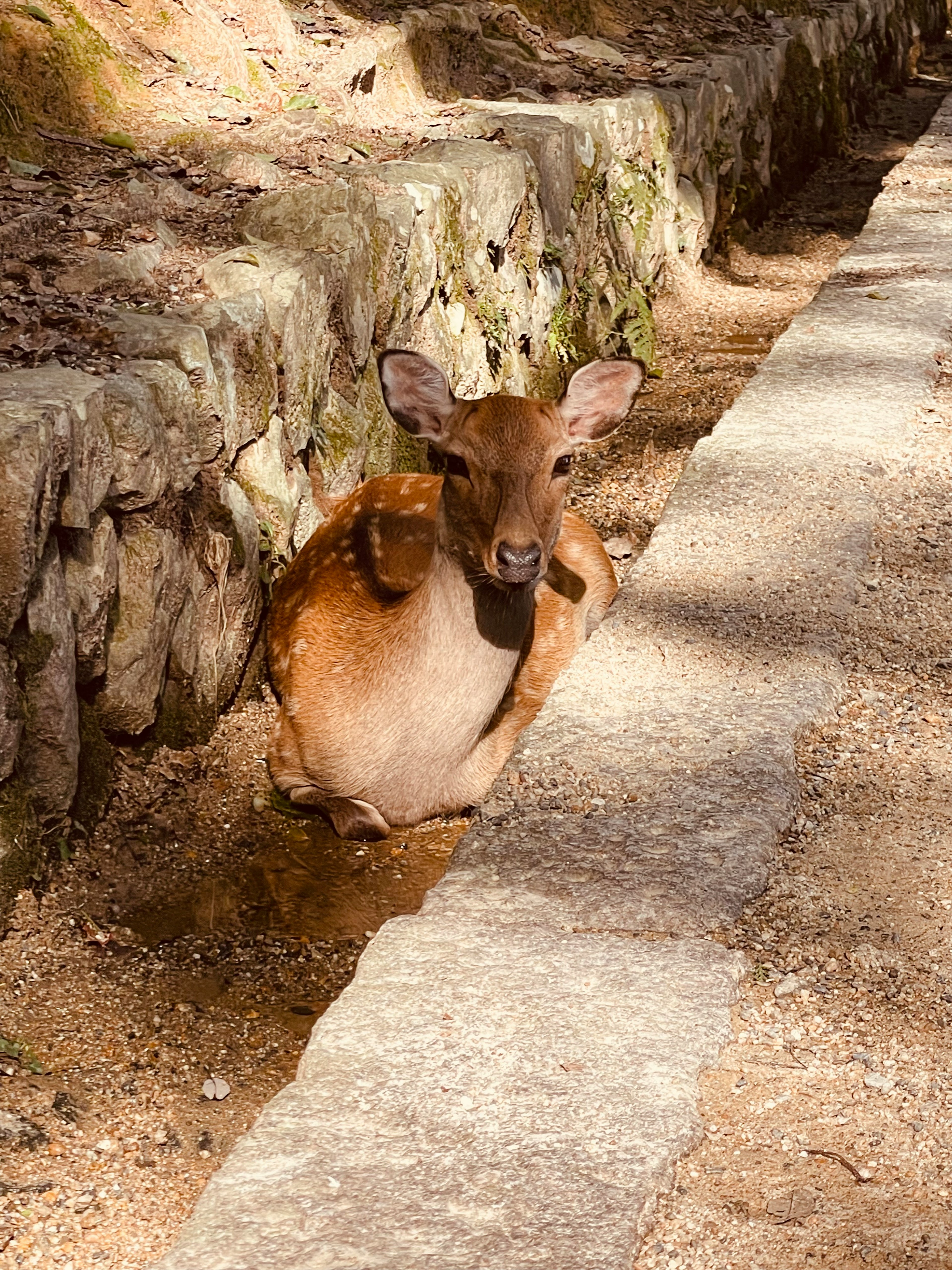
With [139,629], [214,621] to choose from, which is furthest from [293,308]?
[139,629]

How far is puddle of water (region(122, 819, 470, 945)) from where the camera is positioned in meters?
3.57

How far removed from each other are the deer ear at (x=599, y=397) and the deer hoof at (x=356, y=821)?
1106 mm

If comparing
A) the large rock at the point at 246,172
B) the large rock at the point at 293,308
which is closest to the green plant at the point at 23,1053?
the large rock at the point at 293,308

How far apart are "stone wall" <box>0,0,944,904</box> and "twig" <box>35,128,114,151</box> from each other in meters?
0.65

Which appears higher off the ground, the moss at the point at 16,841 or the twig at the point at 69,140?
the twig at the point at 69,140

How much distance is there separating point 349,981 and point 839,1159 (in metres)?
1.43

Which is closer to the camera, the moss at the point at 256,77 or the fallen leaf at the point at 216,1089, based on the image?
the fallen leaf at the point at 216,1089

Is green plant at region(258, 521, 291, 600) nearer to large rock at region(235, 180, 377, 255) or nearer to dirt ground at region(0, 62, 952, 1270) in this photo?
dirt ground at region(0, 62, 952, 1270)

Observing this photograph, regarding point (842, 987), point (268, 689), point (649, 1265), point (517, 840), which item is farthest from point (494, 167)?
point (649, 1265)

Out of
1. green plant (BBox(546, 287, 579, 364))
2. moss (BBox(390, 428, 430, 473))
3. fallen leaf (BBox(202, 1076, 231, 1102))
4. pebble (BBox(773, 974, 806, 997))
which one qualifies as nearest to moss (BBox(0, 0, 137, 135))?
moss (BBox(390, 428, 430, 473))

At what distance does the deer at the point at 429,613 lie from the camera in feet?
12.0

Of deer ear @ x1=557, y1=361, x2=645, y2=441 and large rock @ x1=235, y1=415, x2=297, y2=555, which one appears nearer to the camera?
deer ear @ x1=557, y1=361, x2=645, y2=441

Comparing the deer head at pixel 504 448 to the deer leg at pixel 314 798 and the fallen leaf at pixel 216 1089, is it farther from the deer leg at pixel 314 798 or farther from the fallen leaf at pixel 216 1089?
the fallen leaf at pixel 216 1089

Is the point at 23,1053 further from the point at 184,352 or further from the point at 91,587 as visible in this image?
the point at 184,352
